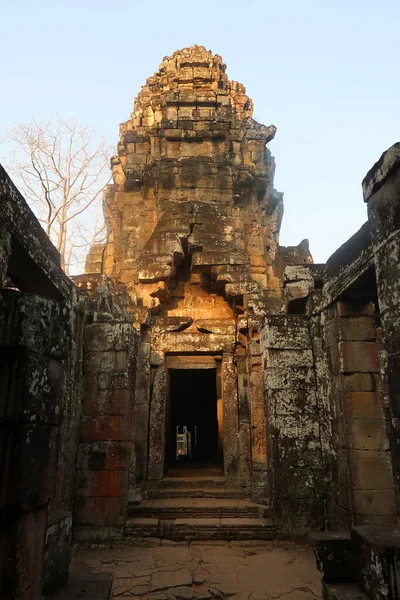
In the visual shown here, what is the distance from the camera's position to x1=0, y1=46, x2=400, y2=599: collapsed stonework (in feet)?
8.47

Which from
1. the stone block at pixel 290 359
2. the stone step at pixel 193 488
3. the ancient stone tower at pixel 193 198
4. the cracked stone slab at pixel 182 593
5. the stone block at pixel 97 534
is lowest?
the cracked stone slab at pixel 182 593

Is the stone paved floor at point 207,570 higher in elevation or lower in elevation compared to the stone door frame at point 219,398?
lower

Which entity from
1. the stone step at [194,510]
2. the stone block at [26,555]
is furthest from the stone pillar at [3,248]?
the stone step at [194,510]

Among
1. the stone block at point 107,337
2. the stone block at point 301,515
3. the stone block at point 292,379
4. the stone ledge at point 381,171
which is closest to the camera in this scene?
the stone ledge at point 381,171

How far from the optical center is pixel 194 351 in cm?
969

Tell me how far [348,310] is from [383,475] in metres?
1.97

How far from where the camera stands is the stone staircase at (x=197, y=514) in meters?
6.46

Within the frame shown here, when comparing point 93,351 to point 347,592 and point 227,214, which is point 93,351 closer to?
point 347,592

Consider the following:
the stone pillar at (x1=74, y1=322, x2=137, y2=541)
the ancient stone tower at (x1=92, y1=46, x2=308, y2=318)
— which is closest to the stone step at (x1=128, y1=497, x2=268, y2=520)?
the stone pillar at (x1=74, y1=322, x2=137, y2=541)

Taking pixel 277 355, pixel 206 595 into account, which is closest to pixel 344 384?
pixel 277 355

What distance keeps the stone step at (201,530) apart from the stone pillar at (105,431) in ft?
1.11

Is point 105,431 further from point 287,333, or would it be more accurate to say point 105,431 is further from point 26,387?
point 26,387

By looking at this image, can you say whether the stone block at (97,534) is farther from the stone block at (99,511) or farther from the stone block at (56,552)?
the stone block at (56,552)

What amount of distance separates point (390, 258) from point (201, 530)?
504 centimetres
